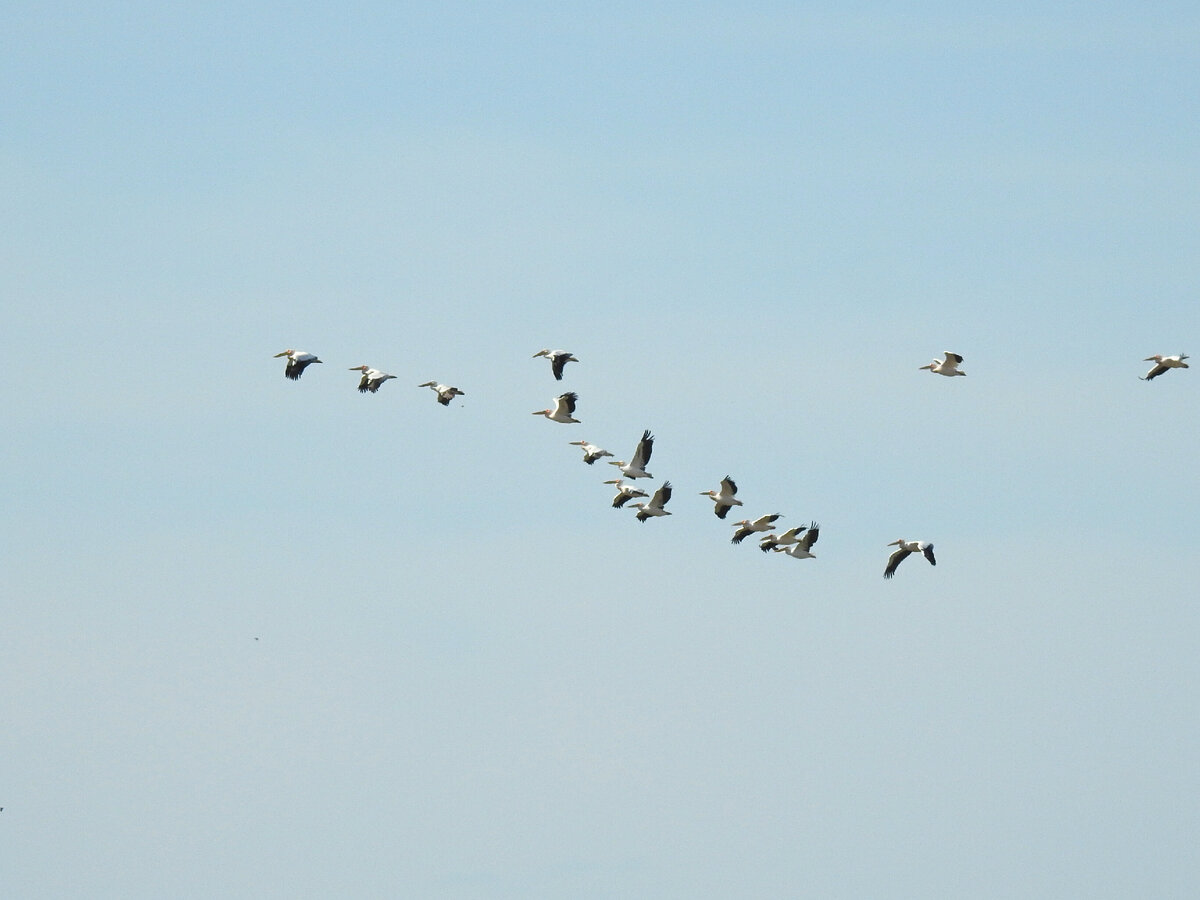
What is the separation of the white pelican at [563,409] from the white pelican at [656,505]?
4.32 m

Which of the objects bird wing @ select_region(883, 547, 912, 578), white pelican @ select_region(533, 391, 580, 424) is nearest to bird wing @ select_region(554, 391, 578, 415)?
white pelican @ select_region(533, 391, 580, 424)

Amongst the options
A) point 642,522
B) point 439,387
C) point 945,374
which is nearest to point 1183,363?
point 945,374

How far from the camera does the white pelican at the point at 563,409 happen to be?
68938mm

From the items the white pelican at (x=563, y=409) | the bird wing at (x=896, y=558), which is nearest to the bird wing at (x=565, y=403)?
the white pelican at (x=563, y=409)

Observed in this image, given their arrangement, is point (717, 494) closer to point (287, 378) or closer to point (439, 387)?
point (439, 387)

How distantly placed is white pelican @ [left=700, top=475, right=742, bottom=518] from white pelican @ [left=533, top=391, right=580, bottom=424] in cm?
618

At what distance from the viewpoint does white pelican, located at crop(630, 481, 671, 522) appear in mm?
68062

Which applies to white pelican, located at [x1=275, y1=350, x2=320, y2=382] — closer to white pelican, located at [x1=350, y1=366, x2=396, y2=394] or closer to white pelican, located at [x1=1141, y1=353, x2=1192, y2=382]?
white pelican, located at [x1=350, y1=366, x2=396, y2=394]

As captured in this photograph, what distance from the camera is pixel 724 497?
2790 inches

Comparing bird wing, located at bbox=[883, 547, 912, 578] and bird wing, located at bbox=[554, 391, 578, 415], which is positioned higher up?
bird wing, located at bbox=[554, 391, 578, 415]

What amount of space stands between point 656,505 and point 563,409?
5.18 metres

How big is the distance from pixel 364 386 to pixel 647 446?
38.3 feet

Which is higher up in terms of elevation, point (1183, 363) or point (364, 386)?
point (1183, 363)

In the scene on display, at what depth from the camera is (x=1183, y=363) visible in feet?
216
